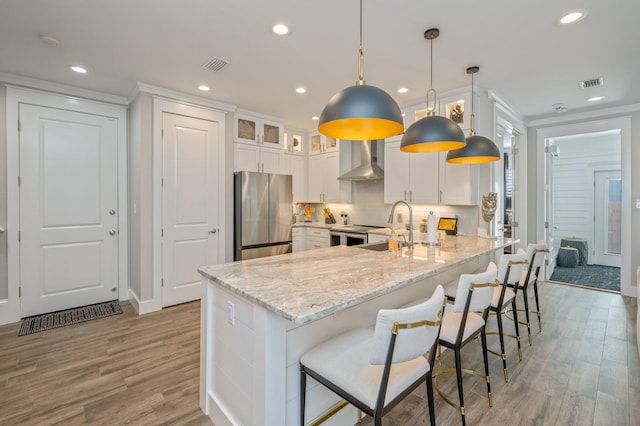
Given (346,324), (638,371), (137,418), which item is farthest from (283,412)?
(638,371)

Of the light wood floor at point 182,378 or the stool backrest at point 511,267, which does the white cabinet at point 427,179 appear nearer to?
the stool backrest at point 511,267

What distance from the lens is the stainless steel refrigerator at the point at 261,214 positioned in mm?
4254

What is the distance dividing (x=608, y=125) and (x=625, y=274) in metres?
2.13

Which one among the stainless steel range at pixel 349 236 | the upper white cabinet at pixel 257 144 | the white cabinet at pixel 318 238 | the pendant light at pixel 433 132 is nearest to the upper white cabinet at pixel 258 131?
the upper white cabinet at pixel 257 144

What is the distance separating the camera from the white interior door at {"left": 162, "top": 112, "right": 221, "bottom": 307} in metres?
3.70

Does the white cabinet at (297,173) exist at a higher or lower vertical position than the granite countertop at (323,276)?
higher

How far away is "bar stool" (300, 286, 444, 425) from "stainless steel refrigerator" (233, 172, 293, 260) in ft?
9.72

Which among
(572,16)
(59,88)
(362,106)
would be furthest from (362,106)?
(59,88)

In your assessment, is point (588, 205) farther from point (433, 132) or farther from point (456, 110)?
point (433, 132)

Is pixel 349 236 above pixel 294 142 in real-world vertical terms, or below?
below

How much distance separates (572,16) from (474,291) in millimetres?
2121

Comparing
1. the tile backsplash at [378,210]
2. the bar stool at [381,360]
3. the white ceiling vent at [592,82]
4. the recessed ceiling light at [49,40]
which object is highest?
the white ceiling vent at [592,82]

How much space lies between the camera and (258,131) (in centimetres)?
467

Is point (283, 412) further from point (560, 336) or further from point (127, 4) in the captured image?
point (560, 336)
